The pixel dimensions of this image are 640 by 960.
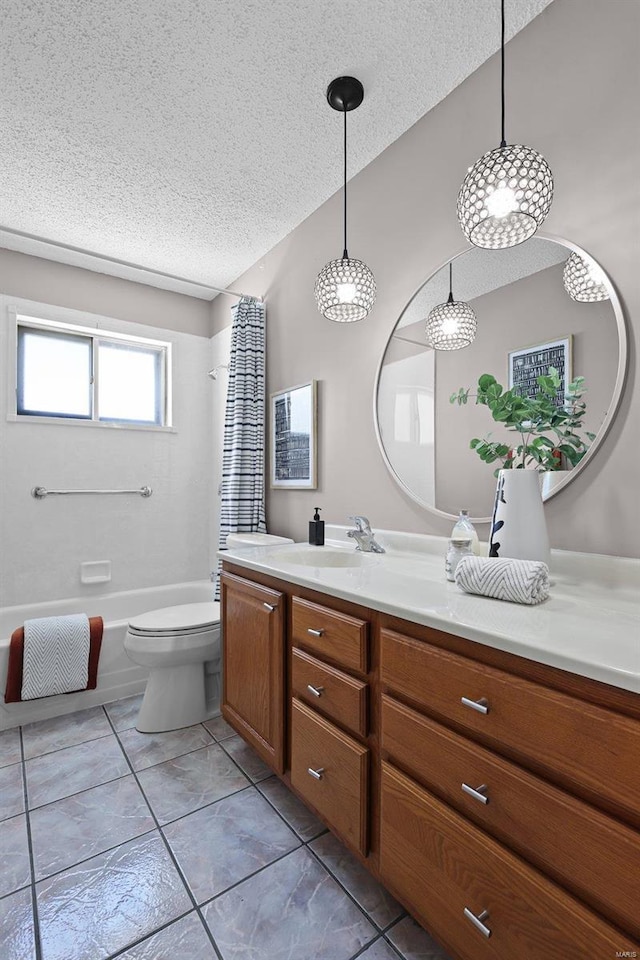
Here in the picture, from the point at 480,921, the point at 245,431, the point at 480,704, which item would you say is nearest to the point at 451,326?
the point at 480,704

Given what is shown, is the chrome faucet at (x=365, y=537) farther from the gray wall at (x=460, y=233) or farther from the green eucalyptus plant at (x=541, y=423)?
the green eucalyptus plant at (x=541, y=423)

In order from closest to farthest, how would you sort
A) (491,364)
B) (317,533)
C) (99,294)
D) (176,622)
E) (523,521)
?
(523,521), (491,364), (317,533), (176,622), (99,294)

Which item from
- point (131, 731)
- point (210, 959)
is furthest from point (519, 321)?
point (131, 731)

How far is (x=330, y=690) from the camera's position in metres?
1.32

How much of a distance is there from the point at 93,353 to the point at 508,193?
272 centimetres

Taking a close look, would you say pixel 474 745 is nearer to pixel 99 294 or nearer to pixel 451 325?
pixel 451 325

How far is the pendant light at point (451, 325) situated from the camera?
1.60 metres

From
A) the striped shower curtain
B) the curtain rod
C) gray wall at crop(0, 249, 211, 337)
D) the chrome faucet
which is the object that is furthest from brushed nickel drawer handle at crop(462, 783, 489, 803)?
gray wall at crop(0, 249, 211, 337)

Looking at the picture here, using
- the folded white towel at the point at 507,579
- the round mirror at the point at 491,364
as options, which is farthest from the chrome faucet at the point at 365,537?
the folded white towel at the point at 507,579

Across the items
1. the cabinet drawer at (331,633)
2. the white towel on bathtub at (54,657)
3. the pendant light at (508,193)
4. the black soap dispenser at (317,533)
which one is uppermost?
the pendant light at (508,193)

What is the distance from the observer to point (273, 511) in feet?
8.86

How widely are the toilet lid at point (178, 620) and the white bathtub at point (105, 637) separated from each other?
0.44m

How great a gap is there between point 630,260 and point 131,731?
8.78 ft

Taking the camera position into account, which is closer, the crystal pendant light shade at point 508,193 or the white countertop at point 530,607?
the white countertop at point 530,607
